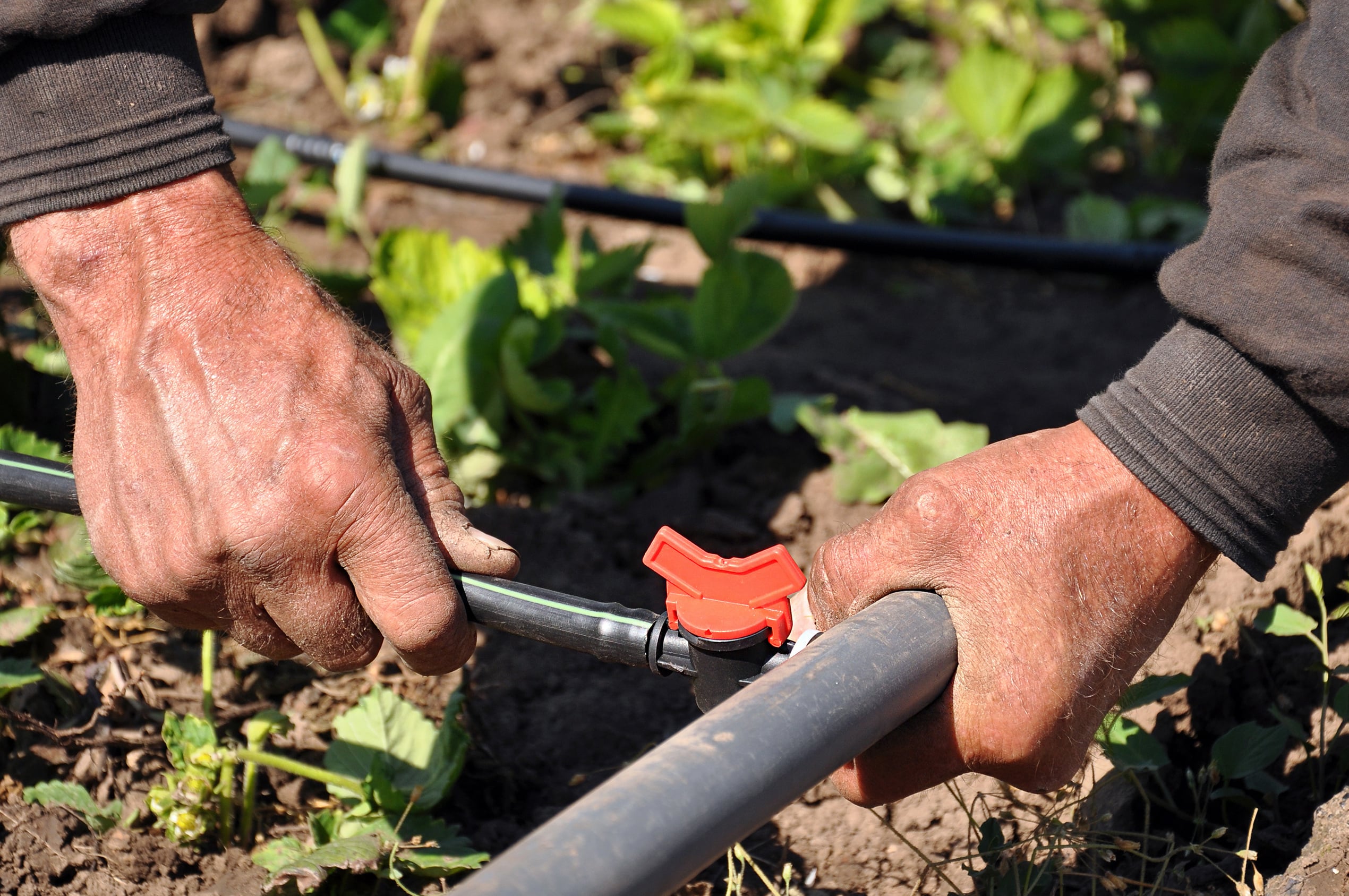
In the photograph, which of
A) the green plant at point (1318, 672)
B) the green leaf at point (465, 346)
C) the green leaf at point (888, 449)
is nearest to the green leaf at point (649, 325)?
the green leaf at point (465, 346)

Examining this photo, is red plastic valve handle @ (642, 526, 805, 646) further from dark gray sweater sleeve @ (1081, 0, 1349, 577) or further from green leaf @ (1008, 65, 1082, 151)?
green leaf @ (1008, 65, 1082, 151)

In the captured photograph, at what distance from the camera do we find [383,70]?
3793mm

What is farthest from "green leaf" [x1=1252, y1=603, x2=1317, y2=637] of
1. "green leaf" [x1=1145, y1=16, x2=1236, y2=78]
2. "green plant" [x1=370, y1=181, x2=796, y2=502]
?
"green leaf" [x1=1145, y1=16, x2=1236, y2=78]

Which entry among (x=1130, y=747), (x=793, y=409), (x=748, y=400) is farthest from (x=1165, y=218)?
(x=1130, y=747)

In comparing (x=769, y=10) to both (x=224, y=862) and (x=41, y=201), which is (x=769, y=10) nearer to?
(x=41, y=201)

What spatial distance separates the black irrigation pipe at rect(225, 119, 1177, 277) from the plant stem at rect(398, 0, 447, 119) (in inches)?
20.5

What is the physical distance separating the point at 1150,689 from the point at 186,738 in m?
1.18

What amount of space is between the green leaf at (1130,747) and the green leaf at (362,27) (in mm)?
3262

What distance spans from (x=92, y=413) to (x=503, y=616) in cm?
51

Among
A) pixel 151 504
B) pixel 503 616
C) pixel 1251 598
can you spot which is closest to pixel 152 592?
pixel 151 504

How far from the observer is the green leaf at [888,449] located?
6.55 feet

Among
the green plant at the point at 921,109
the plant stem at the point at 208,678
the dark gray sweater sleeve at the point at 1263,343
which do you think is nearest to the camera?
the dark gray sweater sleeve at the point at 1263,343

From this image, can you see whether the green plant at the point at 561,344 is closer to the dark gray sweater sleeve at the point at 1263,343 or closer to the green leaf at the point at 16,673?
the green leaf at the point at 16,673

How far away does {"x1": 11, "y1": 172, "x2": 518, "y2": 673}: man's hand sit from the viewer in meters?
1.14
